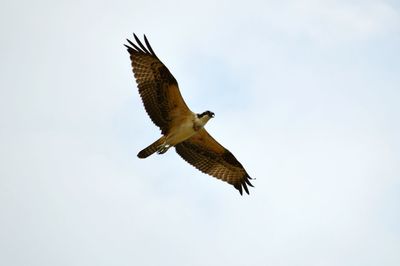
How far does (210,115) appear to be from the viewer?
2234 cm

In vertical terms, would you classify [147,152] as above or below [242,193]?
below

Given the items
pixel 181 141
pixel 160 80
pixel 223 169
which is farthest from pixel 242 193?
pixel 160 80

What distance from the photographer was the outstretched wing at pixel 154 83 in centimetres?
2244

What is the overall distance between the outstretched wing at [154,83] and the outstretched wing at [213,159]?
1465mm

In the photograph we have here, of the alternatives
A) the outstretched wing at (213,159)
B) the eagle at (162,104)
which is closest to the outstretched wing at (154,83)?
the eagle at (162,104)

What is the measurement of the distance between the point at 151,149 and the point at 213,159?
7.73ft

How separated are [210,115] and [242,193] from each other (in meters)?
3.10

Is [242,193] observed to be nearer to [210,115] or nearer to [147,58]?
[210,115]

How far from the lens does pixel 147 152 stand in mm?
22531

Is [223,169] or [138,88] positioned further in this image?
[223,169]

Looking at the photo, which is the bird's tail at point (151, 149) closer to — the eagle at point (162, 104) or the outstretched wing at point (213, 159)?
the eagle at point (162, 104)

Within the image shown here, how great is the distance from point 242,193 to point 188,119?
3.05 metres

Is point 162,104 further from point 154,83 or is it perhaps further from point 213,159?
point 213,159

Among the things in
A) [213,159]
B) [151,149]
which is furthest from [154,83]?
[213,159]
